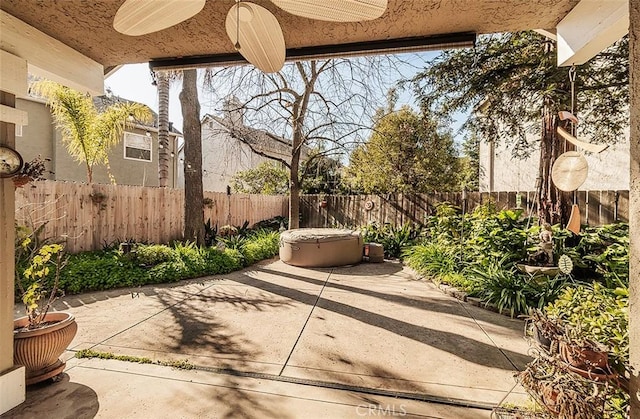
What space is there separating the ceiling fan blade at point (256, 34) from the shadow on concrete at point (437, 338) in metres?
3.05

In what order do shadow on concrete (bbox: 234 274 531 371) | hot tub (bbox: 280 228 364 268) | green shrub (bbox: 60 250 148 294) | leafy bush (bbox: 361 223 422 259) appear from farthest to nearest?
leafy bush (bbox: 361 223 422 259)
hot tub (bbox: 280 228 364 268)
green shrub (bbox: 60 250 148 294)
shadow on concrete (bbox: 234 274 531 371)

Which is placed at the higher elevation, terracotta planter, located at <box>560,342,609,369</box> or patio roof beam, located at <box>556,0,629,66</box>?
patio roof beam, located at <box>556,0,629,66</box>

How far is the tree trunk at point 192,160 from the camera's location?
22.4ft

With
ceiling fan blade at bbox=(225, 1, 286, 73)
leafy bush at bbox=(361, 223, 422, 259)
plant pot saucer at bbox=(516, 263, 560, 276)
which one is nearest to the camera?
ceiling fan blade at bbox=(225, 1, 286, 73)

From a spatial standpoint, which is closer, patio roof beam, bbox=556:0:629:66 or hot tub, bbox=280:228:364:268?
patio roof beam, bbox=556:0:629:66

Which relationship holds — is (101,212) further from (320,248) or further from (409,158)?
(409,158)

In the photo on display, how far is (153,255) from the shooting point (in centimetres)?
569

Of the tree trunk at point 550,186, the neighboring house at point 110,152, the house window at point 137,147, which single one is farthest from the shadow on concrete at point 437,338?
the house window at point 137,147

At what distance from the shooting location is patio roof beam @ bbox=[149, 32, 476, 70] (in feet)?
7.70

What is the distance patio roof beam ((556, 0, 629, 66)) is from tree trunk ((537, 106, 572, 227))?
10.4ft

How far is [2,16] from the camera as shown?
1988 mm

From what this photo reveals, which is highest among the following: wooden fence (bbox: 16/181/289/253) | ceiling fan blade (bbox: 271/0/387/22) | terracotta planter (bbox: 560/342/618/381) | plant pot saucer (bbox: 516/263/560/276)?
ceiling fan blade (bbox: 271/0/387/22)

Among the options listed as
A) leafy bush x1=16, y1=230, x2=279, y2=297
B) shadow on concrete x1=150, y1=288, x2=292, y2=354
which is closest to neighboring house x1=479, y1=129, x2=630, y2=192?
shadow on concrete x1=150, y1=288, x2=292, y2=354

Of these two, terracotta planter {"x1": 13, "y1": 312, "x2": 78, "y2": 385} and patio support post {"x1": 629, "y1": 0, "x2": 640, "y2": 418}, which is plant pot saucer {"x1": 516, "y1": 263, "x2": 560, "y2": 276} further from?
terracotta planter {"x1": 13, "y1": 312, "x2": 78, "y2": 385}
